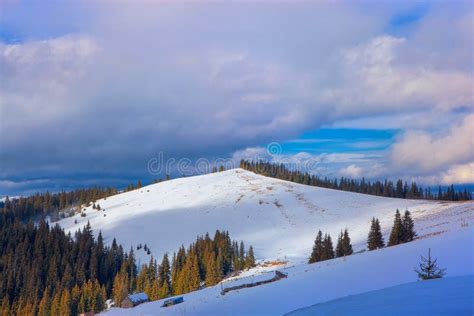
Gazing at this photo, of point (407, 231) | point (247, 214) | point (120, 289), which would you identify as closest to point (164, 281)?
point (120, 289)

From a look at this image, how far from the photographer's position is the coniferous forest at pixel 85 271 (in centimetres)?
7269

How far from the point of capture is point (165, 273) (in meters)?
80.1

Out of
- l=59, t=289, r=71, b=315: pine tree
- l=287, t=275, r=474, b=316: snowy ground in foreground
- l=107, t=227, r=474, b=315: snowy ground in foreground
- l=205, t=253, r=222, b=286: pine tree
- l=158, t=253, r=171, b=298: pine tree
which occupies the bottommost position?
l=59, t=289, r=71, b=315: pine tree

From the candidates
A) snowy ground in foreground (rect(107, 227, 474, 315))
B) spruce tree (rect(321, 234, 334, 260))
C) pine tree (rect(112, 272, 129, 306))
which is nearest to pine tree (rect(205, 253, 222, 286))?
pine tree (rect(112, 272, 129, 306))

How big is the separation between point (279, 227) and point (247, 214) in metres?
16.7

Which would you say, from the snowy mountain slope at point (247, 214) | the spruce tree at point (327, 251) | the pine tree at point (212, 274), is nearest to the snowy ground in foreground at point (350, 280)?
the spruce tree at point (327, 251)

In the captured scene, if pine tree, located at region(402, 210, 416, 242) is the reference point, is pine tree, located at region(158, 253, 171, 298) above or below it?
below

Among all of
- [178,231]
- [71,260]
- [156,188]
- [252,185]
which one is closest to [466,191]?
[252,185]

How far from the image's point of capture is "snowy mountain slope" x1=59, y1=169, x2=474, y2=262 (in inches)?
4163

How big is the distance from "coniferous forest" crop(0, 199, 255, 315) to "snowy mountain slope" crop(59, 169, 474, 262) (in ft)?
37.0

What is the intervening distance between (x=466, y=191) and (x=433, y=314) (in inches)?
6870

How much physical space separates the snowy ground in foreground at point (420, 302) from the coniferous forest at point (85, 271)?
54.1 meters

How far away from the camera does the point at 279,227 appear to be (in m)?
118

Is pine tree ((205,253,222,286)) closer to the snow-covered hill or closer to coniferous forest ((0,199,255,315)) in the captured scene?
coniferous forest ((0,199,255,315))
